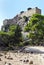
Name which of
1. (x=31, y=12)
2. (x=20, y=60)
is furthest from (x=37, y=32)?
(x=31, y=12)

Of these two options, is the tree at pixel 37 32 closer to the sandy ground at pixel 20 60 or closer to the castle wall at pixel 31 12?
the sandy ground at pixel 20 60

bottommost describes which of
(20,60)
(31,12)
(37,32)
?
(20,60)

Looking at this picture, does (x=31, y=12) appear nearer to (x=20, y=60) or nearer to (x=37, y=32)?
(x=37, y=32)

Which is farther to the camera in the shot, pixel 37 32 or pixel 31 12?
pixel 31 12

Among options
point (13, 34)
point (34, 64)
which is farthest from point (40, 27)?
point (34, 64)

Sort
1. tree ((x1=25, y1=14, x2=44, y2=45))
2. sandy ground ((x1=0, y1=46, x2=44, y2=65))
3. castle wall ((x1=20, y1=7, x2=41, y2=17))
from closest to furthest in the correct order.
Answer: sandy ground ((x1=0, y1=46, x2=44, y2=65)) < tree ((x1=25, y1=14, x2=44, y2=45)) < castle wall ((x1=20, y1=7, x2=41, y2=17))

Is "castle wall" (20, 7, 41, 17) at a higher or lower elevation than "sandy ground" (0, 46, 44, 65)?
higher

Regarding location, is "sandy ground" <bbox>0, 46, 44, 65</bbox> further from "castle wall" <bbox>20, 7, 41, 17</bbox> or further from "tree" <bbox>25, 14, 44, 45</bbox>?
"castle wall" <bbox>20, 7, 41, 17</bbox>

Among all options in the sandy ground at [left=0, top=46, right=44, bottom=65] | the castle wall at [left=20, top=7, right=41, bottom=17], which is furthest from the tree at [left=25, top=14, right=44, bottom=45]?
the castle wall at [left=20, top=7, right=41, bottom=17]

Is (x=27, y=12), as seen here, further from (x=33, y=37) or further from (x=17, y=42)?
(x=17, y=42)

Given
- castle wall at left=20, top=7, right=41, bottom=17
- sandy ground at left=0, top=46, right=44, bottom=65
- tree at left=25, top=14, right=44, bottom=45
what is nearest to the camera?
sandy ground at left=0, top=46, right=44, bottom=65

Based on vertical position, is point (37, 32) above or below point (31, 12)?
below

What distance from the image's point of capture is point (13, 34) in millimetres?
28391

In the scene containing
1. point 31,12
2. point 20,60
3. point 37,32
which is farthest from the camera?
point 31,12
